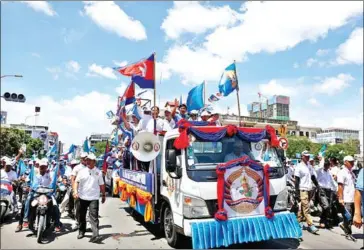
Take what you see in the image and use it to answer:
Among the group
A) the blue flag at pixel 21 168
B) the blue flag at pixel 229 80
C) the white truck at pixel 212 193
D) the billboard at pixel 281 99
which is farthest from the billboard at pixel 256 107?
the white truck at pixel 212 193

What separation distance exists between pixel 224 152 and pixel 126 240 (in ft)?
9.55

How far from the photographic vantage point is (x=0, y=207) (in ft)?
25.3

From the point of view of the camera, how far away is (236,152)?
6.29m

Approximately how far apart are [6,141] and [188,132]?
155ft

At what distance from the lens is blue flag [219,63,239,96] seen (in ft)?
35.2

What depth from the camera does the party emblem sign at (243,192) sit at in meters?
5.81

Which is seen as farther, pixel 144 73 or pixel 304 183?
pixel 144 73

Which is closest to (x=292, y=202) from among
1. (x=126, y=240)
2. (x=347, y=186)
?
(x=347, y=186)

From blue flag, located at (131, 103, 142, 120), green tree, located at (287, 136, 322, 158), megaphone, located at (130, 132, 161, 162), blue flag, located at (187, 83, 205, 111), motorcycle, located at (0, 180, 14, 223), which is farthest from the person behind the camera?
green tree, located at (287, 136, 322, 158)

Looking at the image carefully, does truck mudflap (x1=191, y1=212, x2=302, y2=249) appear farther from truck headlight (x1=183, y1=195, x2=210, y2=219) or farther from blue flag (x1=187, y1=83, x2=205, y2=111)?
blue flag (x1=187, y1=83, x2=205, y2=111)

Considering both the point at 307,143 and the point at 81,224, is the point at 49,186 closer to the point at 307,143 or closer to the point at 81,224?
the point at 81,224

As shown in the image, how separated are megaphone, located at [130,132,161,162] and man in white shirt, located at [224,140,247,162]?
177 centimetres

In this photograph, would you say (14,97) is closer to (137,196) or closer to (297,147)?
(137,196)

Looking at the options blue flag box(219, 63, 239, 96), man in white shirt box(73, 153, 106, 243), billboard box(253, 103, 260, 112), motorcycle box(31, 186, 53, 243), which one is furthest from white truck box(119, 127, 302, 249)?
billboard box(253, 103, 260, 112)
